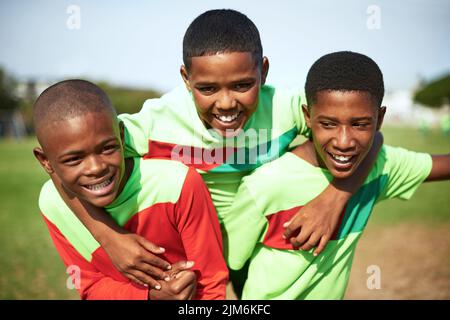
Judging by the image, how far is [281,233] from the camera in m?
2.45

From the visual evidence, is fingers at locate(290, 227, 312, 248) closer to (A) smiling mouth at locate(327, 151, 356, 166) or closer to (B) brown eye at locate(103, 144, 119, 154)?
(A) smiling mouth at locate(327, 151, 356, 166)

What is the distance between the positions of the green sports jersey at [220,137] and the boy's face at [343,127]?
1.19 feet

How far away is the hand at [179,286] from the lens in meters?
2.22

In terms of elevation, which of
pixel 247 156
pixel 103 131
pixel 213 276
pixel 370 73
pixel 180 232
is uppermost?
pixel 370 73

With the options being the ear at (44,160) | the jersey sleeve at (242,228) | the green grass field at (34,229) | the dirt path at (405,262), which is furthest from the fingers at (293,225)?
the green grass field at (34,229)

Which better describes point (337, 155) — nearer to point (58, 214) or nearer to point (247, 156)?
point (247, 156)

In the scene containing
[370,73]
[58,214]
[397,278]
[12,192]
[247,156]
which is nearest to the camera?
[370,73]

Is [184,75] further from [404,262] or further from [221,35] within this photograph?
[404,262]

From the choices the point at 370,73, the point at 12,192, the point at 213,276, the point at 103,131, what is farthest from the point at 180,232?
the point at 12,192

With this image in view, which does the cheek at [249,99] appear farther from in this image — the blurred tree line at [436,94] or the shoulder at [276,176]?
the blurred tree line at [436,94]

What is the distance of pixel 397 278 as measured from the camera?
5.43 metres

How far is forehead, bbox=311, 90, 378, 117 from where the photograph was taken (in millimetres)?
2193

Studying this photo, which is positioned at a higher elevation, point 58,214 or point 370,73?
point 370,73
